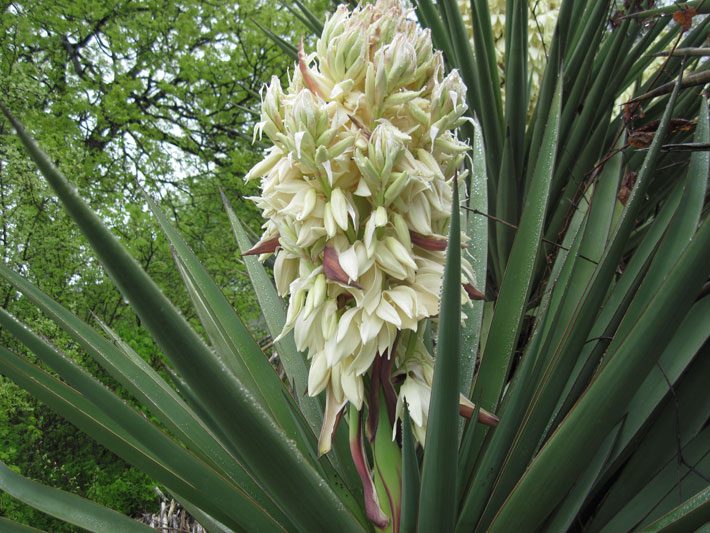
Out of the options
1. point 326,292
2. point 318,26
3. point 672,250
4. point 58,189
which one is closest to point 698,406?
point 672,250

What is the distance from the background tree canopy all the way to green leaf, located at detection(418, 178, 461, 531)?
3.02 metres

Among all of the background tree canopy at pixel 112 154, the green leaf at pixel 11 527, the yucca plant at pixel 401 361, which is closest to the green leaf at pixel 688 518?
the yucca plant at pixel 401 361

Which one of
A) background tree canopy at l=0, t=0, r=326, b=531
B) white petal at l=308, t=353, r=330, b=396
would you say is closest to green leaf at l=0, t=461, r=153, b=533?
white petal at l=308, t=353, r=330, b=396

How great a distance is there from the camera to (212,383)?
1.74 feet

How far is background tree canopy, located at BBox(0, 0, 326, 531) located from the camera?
4.07 meters

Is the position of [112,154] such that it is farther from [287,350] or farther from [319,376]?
[319,376]

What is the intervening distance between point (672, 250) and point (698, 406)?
0.23 metres

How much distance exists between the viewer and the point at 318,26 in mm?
2049

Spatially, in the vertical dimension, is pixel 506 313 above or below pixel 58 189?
below

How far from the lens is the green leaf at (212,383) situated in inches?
18.3

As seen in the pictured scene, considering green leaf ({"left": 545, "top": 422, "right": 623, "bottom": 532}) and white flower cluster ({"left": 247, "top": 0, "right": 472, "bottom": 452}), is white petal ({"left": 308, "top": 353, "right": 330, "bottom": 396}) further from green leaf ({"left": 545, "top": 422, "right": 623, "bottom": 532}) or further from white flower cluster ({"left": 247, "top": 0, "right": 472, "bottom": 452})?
green leaf ({"left": 545, "top": 422, "right": 623, "bottom": 532})

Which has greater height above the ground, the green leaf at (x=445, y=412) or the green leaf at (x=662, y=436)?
the green leaf at (x=445, y=412)

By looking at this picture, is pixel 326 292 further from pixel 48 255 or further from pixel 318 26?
pixel 48 255

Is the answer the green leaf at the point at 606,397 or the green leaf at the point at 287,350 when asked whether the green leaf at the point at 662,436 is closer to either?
the green leaf at the point at 606,397
